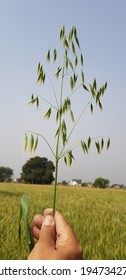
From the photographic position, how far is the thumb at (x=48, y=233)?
74.8 inches

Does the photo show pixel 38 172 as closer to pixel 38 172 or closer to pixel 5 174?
pixel 38 172

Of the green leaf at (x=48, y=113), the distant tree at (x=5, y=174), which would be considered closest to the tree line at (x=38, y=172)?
the distant tree at (x=5, y=174)

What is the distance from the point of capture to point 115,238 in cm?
505

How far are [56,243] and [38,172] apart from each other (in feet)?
252

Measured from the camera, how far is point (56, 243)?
1.93 m

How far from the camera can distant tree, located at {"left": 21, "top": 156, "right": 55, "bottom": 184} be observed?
3034 inches

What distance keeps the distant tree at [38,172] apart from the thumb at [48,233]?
2918 inches

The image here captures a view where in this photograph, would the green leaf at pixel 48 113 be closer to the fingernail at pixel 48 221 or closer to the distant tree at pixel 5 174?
the fingernail at pixel 48 221

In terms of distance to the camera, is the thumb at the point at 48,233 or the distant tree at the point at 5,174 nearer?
the thumb at the point at 48,233

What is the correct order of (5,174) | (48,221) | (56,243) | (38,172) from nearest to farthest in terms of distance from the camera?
1. (56,243)
2. (48,221)
3. (38,172)
4. (5,174)

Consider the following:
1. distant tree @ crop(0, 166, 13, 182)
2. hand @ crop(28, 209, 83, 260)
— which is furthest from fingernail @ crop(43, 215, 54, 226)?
distant tree @ crop(0, 166, 13, 182)

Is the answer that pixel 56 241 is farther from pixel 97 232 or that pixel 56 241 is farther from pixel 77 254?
pixel 97 232

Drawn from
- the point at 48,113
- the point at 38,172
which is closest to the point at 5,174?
the point at 38,172

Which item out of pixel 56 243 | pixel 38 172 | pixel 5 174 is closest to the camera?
pixel 56 243
